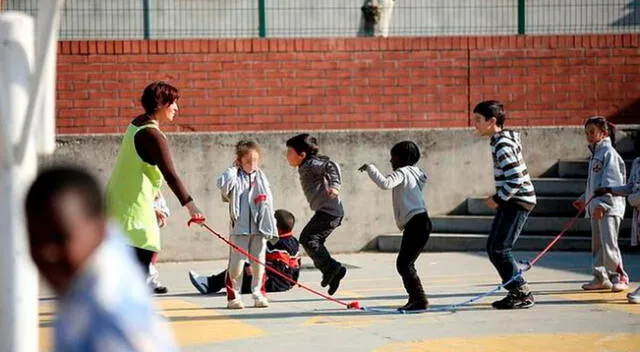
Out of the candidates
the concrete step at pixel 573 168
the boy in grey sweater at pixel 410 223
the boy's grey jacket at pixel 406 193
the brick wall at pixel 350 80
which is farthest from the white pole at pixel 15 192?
the concrete step at pixel 573 168

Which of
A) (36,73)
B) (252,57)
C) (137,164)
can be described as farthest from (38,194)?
(252,57)

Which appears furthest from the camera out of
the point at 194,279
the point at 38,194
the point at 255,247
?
the point at 194,279

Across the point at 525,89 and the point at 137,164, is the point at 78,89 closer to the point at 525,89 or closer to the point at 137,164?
the point at 525,89

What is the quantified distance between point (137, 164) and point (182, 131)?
7.70 metres

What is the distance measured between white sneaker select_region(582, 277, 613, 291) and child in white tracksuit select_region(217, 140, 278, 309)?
2.94m

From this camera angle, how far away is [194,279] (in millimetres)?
12102

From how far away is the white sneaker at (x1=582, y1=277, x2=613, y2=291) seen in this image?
455 inches

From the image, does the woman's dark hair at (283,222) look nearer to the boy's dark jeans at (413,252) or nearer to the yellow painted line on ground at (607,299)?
the boy's dark jeans at (413,252)

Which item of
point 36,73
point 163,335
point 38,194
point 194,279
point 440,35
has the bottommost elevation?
point 194,279

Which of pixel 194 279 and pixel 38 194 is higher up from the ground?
pixel 38 194

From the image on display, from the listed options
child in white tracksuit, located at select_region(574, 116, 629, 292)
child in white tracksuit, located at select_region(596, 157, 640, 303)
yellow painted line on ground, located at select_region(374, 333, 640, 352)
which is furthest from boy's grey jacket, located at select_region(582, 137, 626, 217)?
yellow painted line on ground, located at select_region(374, 333, 640, 352)

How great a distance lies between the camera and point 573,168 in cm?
1622

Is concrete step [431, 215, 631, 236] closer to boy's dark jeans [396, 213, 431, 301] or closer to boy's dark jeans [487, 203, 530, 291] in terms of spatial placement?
boy's dark jeans [487, 203, 530, 291]

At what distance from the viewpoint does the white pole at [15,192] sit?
5.48 m
